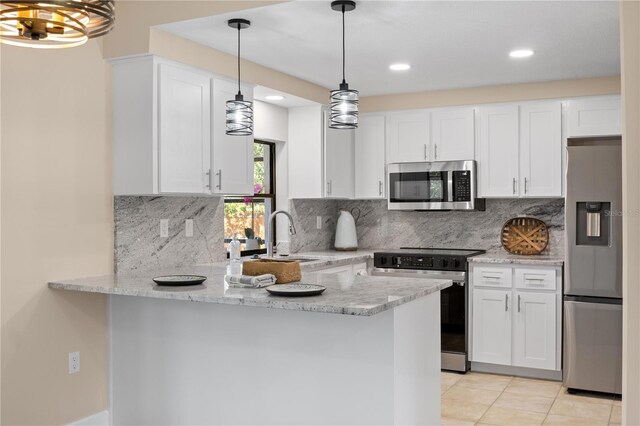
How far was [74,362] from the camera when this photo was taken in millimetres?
3566

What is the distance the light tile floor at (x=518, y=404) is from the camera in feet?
13.1

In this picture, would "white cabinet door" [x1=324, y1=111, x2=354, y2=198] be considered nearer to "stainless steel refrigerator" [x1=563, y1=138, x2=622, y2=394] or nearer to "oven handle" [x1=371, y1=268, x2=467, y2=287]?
"oven handle" [x1=371, y1=268, x2=467, y2=287]

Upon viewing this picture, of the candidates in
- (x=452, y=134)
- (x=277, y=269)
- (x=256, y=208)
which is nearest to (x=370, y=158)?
(x=452, y=134)

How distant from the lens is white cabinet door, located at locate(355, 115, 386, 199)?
5.78 meters

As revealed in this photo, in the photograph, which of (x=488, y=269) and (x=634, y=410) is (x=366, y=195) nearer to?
(x=488, y=269)

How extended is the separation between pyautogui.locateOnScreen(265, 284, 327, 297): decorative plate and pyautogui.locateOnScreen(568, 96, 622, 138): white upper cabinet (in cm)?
313

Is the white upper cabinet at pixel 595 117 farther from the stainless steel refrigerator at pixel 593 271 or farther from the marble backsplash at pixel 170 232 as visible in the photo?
the marble backsplash at pixel 170 232

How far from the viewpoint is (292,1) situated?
10.5 feet

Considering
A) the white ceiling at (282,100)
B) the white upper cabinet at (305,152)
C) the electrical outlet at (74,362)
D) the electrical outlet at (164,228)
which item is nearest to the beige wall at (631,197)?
the electrical outlet at (74,362)

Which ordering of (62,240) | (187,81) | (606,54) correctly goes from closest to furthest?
(62,240) → (187,81) → (606,54)

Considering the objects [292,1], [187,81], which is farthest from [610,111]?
[187,81]

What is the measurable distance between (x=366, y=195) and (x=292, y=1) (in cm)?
288

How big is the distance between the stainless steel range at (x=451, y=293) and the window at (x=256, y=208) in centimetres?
125

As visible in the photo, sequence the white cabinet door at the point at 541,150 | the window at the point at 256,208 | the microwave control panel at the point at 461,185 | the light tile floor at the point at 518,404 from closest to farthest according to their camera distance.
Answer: the light tile floor at the point at 518,404 < the window at the point at 256,208 < the white cabinet door at the point at 541,150 < the microwave control panel at the point at 461,185
